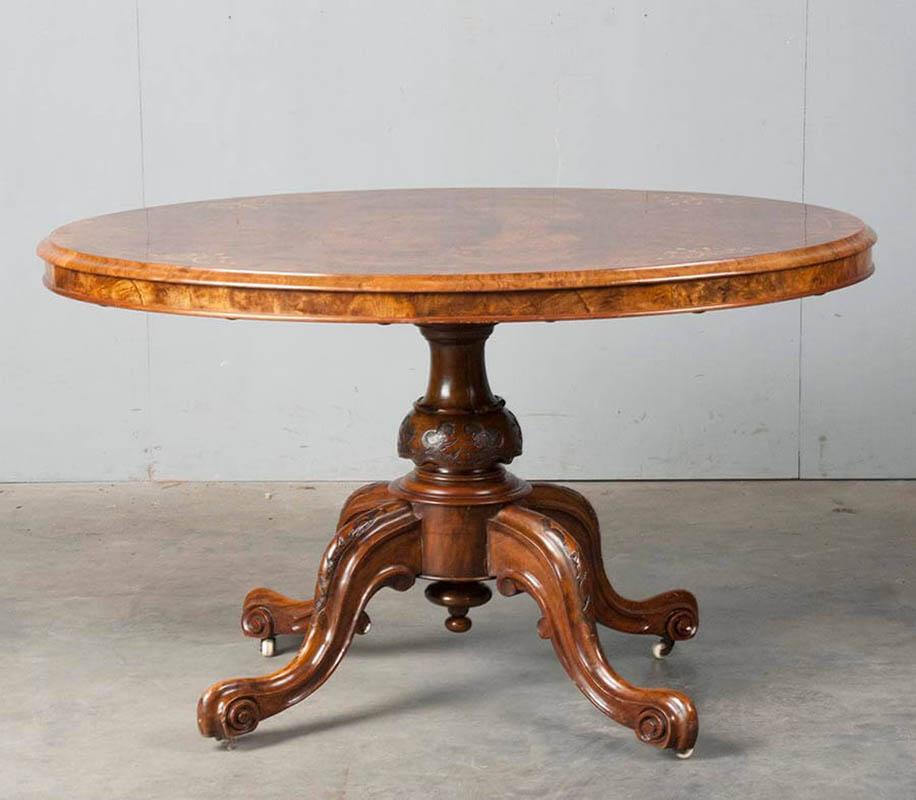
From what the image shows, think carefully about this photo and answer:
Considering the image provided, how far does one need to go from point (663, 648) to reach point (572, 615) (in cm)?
45

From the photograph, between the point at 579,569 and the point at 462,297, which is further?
the point at 579,569

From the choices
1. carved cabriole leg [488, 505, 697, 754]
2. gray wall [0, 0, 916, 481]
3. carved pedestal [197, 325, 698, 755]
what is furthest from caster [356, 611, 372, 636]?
gray wall [0, 0, 916, 481]

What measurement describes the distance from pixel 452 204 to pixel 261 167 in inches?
51.3

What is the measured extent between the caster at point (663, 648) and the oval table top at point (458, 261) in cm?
83

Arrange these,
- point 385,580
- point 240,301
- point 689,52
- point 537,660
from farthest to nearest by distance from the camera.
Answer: point 689,52 < point 537,660 < point 385,580 < point 240,301

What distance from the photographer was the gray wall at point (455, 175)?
4.26 meters

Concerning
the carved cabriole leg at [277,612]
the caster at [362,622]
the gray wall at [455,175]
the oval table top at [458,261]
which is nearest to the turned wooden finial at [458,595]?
the caster at [362,622]

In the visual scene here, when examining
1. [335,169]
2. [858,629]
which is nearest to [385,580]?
[858,629]

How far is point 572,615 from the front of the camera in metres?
2.76

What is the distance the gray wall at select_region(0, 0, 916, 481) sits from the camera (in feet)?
14.0

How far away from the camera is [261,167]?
14.2 ft

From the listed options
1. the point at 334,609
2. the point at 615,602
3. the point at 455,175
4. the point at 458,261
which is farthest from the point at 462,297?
the point at 455,175

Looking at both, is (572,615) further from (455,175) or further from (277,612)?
(455,175)

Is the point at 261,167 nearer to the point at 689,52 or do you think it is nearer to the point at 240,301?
the point at 689,52
